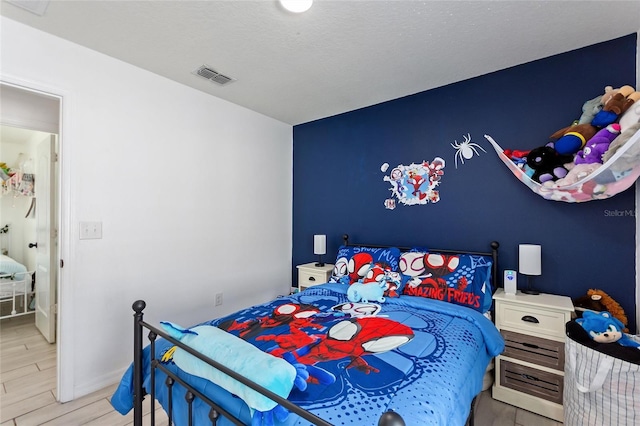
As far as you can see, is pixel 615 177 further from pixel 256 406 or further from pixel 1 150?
pixel 1 150

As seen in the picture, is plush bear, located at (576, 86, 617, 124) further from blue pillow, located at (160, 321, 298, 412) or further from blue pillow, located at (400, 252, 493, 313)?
blue pillow, located at (160, 321, 298, 412)

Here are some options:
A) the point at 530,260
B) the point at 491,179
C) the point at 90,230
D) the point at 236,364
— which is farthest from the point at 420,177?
the point at 90,230

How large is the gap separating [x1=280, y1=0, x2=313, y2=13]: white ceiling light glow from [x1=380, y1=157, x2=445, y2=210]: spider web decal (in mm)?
1723

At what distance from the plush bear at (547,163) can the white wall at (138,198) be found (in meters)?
2.63

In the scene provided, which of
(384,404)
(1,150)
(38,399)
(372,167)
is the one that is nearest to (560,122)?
(372,167)

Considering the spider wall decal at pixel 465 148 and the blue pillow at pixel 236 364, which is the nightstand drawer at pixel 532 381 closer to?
the spider wall decal at pixel 465 148

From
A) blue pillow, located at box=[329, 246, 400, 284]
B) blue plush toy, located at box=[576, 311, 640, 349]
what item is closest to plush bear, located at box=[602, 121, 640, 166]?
blue plush toy, located at box=[576, 311, 640, 349]

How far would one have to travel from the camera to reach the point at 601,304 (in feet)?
6.40

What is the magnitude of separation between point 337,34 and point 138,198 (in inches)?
79.2

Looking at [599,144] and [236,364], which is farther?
[599,144]

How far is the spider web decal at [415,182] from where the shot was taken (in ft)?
9.11

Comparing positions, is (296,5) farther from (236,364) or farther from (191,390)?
(191,390)

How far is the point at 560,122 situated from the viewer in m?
2.21

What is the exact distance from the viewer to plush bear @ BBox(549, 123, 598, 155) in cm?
192
